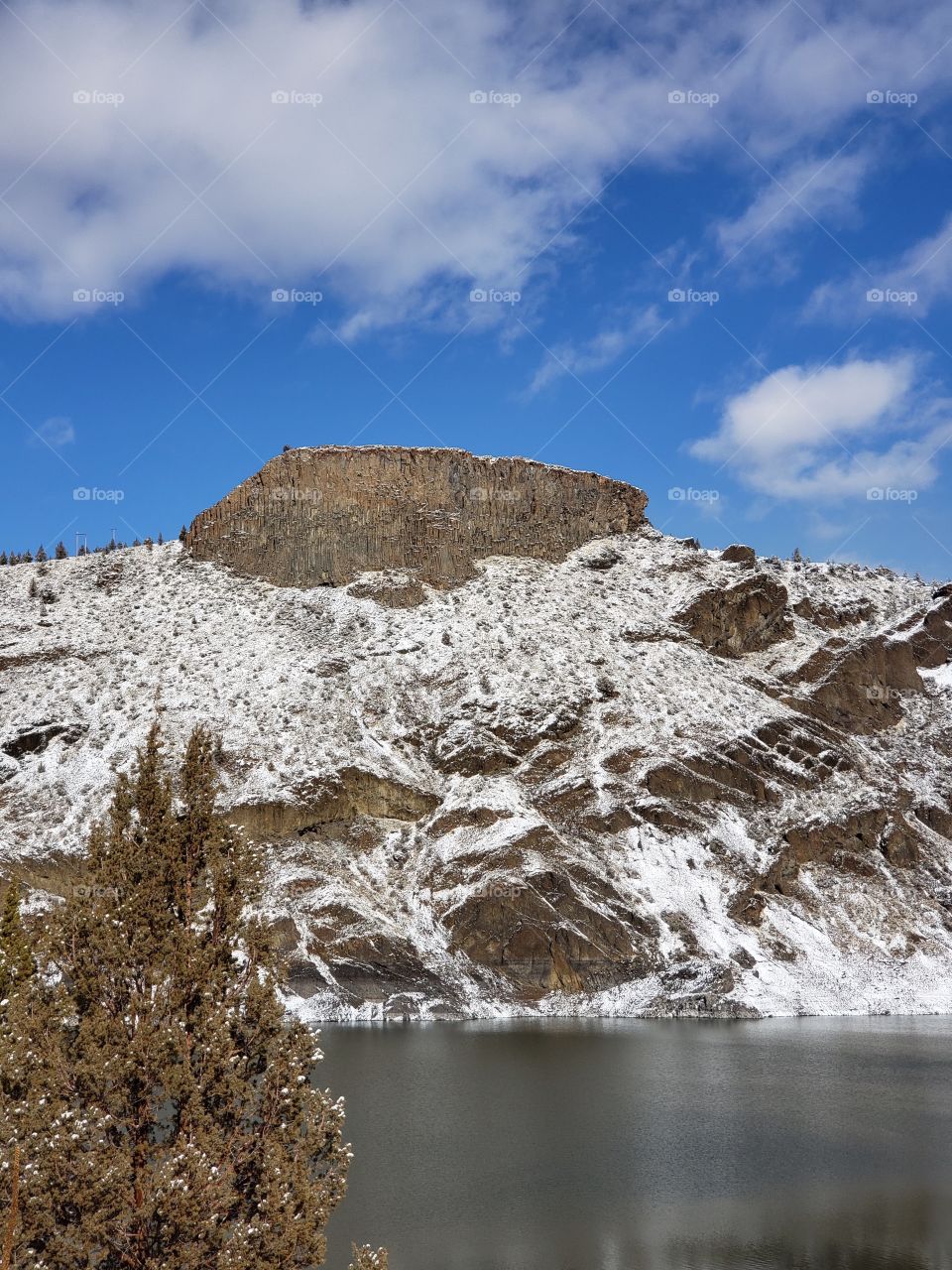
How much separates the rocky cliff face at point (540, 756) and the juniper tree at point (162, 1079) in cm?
5011

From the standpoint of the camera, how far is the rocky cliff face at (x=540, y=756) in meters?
81.5

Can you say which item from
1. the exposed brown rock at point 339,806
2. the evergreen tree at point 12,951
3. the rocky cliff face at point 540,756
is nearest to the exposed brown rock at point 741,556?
the rocky cliff face at point 540,756

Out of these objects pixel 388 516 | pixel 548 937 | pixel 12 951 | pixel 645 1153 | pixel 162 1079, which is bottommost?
pixel 645 1153

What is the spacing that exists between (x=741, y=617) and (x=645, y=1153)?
93649 mm

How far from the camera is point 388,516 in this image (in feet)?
436

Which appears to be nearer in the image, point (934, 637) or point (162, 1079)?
point (162, 1079)

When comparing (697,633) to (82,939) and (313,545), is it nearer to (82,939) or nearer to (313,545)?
(313,545)

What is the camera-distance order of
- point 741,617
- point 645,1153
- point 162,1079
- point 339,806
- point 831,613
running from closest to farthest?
point 162,1079 → point 645,1153 → point 339,806 → point 741,617 → point 831,613

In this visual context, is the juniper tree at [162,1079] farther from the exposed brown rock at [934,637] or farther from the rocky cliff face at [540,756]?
the exposed brown rock at [934,637]

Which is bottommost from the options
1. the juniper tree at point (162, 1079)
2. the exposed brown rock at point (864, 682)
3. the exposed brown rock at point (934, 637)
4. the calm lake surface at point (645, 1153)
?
the calm lake surface at point (645, 1153)

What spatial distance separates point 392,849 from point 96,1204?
267ft

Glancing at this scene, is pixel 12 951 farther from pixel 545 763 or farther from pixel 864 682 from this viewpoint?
pixel 864 682

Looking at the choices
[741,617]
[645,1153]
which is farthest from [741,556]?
[645,1153]

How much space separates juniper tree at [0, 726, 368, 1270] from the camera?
41.5 feet
